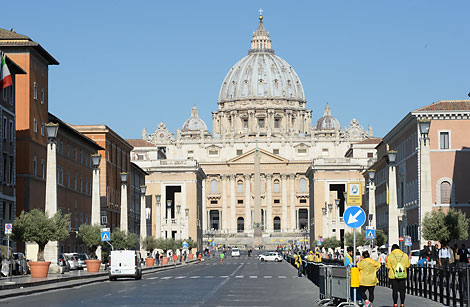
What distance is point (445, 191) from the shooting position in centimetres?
8488

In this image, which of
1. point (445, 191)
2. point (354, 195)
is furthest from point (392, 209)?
point (445, 191)

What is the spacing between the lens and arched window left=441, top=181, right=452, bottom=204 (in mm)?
84375

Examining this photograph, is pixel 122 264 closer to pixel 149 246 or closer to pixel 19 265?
pixel 19 265

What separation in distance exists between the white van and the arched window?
40.8 metres

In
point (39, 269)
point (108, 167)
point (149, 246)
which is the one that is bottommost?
point (39, 269)

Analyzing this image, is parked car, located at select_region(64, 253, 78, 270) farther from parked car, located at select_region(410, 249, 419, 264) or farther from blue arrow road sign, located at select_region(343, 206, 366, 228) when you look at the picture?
blue arrow road sign, located at select_region(343, 206, 366, 228)

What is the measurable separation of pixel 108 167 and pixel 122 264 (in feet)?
165

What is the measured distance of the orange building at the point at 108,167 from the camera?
97.2 m

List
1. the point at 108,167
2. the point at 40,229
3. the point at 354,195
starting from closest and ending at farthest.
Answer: the point at 354,195 < the point at 40,229 < the point at 108,167

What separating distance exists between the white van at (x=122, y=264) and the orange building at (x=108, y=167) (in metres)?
45.3

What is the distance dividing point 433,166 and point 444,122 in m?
3.84

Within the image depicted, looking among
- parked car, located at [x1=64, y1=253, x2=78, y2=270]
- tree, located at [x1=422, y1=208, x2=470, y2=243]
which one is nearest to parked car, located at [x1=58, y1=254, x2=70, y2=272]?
parked car, located at [x1=64, y1=253, x2=78, y2=270]

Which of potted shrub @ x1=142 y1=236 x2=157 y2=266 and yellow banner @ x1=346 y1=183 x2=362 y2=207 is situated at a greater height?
yellow banner @ x1=346 y1=183 x2=362 y2=207

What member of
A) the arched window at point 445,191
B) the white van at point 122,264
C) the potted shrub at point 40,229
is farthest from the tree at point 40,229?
the arched window at point 445,191
